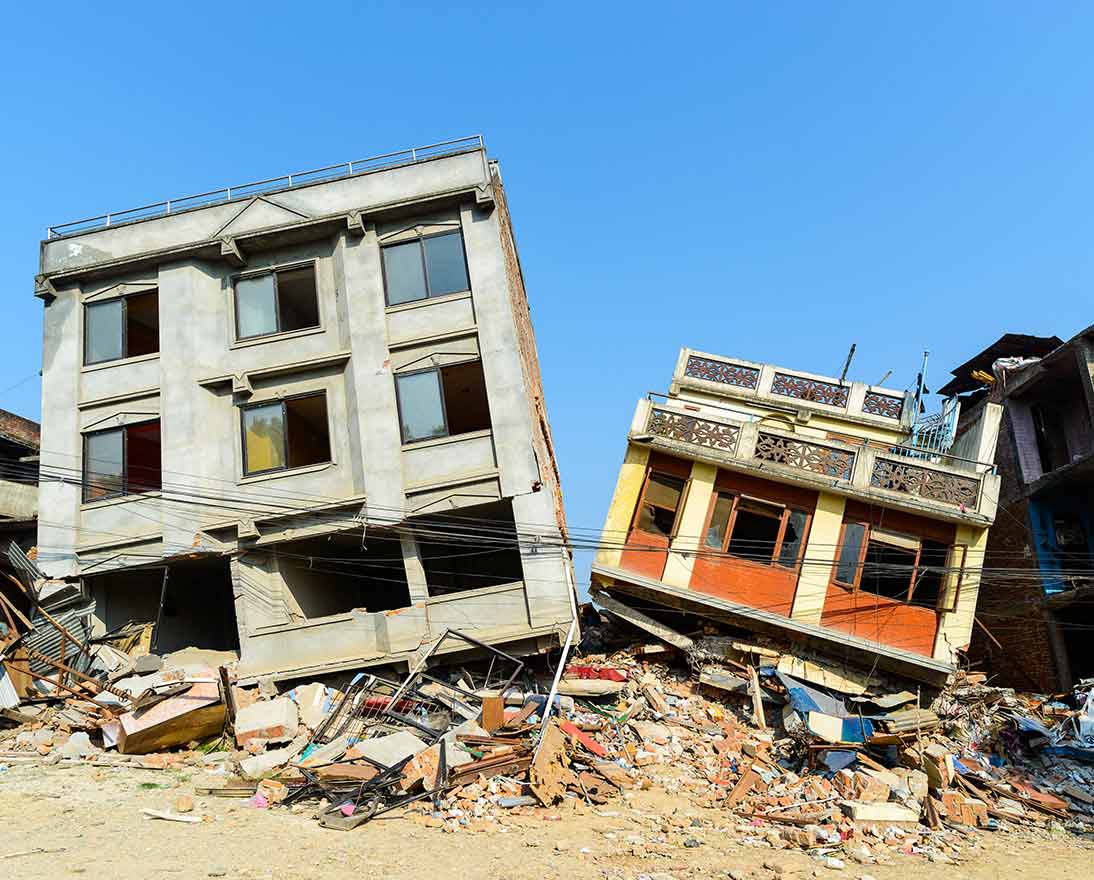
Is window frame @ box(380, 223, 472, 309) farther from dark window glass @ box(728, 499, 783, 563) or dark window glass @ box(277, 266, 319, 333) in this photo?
dark window glass @ box(728, 499, 783, 563)

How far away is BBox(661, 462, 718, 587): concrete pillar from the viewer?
17.8 m

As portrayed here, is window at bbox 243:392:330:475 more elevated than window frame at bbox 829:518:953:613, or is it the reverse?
window at bbox 243:392:330:475

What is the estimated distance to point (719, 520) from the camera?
1808 centimetres

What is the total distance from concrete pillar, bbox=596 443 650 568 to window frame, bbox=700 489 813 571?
61.5 inches

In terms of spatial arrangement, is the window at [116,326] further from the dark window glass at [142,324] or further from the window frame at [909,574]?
the window frame at [909,574]

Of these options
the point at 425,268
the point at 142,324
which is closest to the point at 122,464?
the point at 142,324

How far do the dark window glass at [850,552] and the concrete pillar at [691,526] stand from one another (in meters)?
2.78

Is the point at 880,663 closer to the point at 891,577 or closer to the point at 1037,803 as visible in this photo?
the point at 891,577

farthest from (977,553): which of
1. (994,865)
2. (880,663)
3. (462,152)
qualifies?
(462,152)

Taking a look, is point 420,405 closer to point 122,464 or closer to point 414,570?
point 414,570

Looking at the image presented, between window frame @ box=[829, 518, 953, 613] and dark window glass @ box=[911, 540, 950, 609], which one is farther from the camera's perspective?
dark window glass @ box=[911, 540, 950, 609]

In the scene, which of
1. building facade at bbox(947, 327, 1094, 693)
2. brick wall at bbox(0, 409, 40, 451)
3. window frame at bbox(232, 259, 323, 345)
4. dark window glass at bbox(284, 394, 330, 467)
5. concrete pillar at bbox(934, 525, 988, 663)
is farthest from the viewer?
brick wall at bbox(0, 409, 40, 451)

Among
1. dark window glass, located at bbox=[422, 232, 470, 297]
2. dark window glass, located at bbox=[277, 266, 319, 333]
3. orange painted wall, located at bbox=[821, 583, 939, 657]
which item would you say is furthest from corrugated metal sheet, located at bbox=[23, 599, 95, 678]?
orange painted wall, located at bbox=[821, 583, 939, 657]

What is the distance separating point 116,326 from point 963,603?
1923 cm
